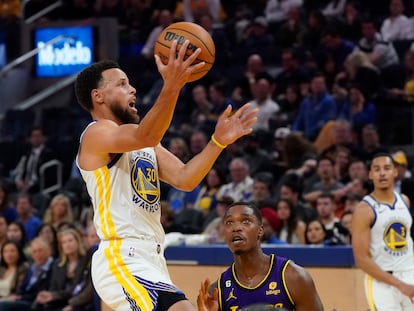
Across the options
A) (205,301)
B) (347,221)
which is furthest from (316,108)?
(205,301)

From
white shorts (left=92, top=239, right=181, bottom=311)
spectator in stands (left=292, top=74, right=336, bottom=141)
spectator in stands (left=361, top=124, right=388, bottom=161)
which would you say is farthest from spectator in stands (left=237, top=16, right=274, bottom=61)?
white shorts (left=92, top=239, right=181, bottom=311)

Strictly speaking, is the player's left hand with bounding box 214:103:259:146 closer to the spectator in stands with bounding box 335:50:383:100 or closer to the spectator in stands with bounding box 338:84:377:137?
the spectator in stands with bounding box 338:84:377:137

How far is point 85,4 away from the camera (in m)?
18.0

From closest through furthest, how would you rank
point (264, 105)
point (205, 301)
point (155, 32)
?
1. point (205, 301)
2. point (264, 105)
3. point (155, 32)

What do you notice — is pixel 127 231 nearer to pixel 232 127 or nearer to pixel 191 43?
pixel 232 127

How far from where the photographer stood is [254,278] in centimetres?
536

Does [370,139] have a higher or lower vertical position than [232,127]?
higher

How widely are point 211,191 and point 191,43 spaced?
22.6 feet

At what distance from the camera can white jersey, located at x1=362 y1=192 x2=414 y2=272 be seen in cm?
737

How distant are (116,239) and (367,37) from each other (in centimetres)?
908

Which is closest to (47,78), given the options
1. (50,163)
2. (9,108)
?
(9,108)

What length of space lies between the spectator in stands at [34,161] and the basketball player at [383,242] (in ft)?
26.1

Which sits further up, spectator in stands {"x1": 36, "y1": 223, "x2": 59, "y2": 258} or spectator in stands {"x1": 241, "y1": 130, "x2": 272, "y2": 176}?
spectator in stands {"x1": 241, "y1": 130, "x2": 272, "y2": 176}

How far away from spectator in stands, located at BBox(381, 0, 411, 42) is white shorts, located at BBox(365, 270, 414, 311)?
6.77 metres
